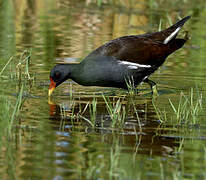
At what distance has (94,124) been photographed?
5.75 m

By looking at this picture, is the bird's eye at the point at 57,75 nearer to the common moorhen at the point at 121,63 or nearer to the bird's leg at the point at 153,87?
the common moorhen at the point at 121,63

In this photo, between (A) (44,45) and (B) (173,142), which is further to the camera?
(A) (44,45)

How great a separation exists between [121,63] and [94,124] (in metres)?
1.88

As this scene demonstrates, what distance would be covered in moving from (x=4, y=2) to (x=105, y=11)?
8.22 ft

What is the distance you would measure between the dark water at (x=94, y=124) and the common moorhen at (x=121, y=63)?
0.24 metres

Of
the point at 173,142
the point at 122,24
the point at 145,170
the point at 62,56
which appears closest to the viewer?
the point at 145,170

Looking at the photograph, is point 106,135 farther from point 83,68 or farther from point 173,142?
point 83,68

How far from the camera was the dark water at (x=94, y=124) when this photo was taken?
Answer: 4461mm

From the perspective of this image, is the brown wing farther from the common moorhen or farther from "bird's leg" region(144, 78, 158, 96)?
"bird's leg" region(144, 78, 158, 96)

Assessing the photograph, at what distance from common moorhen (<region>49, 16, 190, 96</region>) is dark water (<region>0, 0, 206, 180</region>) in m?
0.24

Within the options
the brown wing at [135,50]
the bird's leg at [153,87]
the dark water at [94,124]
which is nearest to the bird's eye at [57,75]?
the dark water at [94,124]

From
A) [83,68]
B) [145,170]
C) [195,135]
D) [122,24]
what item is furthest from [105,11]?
[145,170]

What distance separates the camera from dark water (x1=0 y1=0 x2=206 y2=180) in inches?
176

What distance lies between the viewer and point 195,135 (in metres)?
5.48
